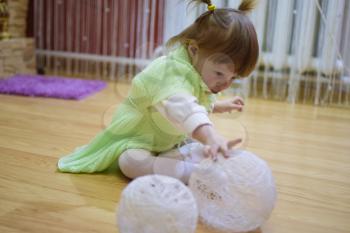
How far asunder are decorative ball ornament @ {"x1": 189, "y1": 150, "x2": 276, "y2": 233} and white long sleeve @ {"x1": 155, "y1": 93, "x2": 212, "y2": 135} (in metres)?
0.07

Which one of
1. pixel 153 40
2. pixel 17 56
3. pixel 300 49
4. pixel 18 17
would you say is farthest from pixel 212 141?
pixel 18 17

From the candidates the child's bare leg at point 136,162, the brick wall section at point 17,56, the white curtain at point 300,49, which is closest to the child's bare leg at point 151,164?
the child's bare leg at point 136,162

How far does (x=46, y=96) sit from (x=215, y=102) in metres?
1.08

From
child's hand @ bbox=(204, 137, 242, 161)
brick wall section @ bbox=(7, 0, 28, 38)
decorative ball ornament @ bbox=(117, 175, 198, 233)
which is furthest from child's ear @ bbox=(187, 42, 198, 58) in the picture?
brick wall section @ bbox=(7, 0, 28, 38)

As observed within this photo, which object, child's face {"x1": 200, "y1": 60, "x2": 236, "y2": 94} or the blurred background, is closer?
child's face {"x1": 200, "y1": 60, "x2": 236, "y2": 94}

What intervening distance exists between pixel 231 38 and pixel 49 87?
4.43ft

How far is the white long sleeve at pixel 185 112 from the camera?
775 millimetres

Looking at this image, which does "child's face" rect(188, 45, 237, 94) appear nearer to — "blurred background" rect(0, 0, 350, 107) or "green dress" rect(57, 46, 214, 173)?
"green dress" rect(57, 46, 214, 173)

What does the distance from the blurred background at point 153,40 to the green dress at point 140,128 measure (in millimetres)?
834

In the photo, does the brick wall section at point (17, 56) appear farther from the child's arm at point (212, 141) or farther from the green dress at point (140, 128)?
the child's arm at point (212, 141)

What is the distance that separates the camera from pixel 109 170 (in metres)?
1.07

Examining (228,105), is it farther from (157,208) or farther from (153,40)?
(153,40)

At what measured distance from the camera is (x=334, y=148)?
1386 mm

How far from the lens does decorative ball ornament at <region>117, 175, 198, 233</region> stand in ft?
1.97
